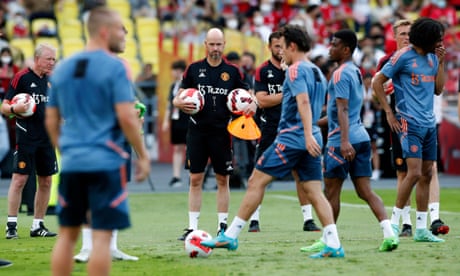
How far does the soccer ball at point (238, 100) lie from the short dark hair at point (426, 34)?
2.05 metres

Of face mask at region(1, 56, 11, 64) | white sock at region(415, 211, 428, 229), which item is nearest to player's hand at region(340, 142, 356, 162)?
white sock at region(415, 211, 428, 229)

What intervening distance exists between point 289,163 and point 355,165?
100 cm

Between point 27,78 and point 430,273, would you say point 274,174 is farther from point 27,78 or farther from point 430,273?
point 27,78

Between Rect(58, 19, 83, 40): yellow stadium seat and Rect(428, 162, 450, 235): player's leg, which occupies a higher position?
Rect(58, 19, 83, 40): yellow stadium seat

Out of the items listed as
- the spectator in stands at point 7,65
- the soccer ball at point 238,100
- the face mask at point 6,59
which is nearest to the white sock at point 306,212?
the soccer ball at point 238,100

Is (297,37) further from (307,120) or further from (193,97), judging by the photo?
(193,97)

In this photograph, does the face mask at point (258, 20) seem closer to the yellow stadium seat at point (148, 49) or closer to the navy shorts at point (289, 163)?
the yellow stadium seat at point (148, 49)

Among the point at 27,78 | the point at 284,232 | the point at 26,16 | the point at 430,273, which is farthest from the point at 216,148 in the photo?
the point at 26,16

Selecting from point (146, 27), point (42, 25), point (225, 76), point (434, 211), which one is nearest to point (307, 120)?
point (225, 76)

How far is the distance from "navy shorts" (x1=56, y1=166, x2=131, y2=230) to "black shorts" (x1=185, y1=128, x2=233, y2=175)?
4.97m

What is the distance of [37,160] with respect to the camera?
12.6 metres

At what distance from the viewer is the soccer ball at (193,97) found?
39.6ft

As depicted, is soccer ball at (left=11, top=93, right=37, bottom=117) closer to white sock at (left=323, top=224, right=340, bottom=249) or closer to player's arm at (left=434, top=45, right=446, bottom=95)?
white sock at (left=323, top=224, right=340, bottom=249)

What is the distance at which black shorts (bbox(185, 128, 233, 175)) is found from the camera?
487 inches
